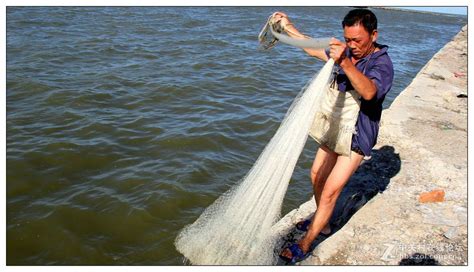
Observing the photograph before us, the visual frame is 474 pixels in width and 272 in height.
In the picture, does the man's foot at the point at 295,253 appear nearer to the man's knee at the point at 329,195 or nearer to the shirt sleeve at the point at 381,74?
the man's knee at the point at 329,195

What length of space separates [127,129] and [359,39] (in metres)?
4.11

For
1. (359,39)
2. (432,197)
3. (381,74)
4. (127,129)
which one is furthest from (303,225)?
(127,129)

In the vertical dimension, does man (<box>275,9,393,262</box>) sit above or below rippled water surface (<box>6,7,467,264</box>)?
above

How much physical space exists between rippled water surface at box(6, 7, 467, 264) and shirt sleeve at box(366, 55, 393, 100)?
231 cm

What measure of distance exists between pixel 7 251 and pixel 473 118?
18.3 ft

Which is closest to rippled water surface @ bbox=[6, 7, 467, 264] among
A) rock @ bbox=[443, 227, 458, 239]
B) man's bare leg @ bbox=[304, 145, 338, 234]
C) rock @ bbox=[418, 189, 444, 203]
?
man's bare leg @ bbox=[304, 145, 338, 234]

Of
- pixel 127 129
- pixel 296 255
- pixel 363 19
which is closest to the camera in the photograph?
pixel 363 19

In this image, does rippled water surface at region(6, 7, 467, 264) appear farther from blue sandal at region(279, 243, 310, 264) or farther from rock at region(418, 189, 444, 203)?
rock at region(418, 189, 444, 203)

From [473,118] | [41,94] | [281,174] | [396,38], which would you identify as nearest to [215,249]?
[281,174]

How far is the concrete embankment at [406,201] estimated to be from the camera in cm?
319

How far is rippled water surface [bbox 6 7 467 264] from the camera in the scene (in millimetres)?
3979

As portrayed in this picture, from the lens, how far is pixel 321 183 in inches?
139

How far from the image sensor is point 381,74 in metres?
2.67

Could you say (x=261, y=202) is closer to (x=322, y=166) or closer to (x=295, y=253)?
(x=295, y=253)
